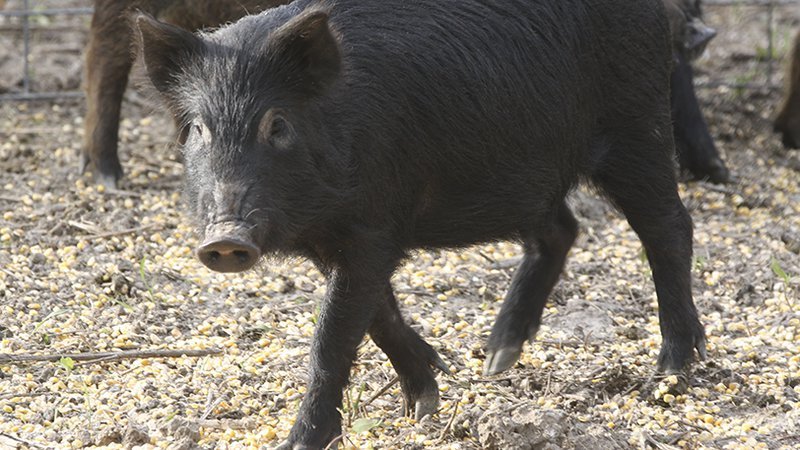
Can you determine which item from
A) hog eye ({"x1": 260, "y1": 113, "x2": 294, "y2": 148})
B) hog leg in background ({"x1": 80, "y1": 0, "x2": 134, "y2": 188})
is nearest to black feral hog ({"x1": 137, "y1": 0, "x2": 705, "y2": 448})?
hog eye ({"x1": 260, "y1": 113, "x2": 294, "y2": 148})

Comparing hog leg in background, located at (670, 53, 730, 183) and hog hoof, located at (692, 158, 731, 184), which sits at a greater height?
hog leg in background, located at (670, 53, 730, 183)

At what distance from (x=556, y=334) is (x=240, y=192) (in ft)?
6.57

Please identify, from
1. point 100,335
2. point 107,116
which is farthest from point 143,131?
point 100,335

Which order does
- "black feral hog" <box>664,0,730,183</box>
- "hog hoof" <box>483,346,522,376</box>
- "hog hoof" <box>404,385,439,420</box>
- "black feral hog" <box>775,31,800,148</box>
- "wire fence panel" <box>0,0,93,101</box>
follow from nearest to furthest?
"hog hoof" <box>404,385,439,420</box>
"hog hoof" <box>483,346,522,376</box>
"black feral hog" <box>664,0,730,183</box>
"black feral hog" <box>775,31,800,148</box>
"wire fence panel" <box>0,0,93,101</box>

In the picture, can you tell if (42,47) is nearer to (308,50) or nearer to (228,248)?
(308,50)

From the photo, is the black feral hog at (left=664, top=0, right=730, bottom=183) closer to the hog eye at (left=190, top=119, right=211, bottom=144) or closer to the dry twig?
the dry twig

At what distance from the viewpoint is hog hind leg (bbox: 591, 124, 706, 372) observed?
4.59 metres

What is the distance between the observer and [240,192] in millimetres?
3408

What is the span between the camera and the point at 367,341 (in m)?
4.70

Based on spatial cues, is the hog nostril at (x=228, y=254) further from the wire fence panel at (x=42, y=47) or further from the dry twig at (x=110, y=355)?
the wire fence panel at (x=42, y=47)

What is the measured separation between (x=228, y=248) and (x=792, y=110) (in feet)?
17.8

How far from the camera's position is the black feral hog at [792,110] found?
25.8 ft

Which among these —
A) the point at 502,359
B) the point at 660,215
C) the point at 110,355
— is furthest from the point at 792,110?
the point at 110,355

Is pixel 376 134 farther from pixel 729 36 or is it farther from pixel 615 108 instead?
pixel 729 36
